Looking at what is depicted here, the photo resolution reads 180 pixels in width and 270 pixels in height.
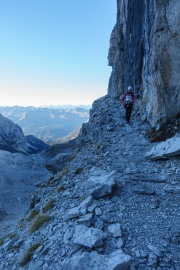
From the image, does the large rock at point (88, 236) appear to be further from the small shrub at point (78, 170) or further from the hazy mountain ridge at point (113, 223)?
the small shrub at point (78, 170)

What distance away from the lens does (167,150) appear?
628 inches

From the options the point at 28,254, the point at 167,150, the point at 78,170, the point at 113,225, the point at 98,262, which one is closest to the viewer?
the point at 98,262

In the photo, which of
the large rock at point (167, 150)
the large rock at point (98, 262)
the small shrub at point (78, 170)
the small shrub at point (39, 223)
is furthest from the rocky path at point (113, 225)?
the small shrub at point (78, 170)

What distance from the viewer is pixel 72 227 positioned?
10805 mm

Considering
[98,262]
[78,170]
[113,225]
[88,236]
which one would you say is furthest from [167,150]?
[98,262]

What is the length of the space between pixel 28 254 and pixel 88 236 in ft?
9.53

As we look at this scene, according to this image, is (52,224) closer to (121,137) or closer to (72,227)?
(72,227)

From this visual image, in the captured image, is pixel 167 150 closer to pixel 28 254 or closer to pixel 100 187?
pixel 100 187

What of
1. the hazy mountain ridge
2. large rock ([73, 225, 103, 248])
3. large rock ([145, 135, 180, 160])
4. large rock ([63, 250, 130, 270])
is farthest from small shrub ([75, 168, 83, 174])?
large rock ([63, 250, 130, 270])

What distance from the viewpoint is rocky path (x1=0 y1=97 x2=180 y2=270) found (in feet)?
27.3

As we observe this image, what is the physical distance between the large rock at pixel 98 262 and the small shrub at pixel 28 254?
2.47 meters

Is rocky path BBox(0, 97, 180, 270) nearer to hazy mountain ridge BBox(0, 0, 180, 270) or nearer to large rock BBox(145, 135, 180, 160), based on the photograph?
hazy mountain ridge BBox(0, 0, 180, 270)

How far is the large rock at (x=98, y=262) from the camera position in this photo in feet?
25.4

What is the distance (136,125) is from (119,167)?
10.6 m
